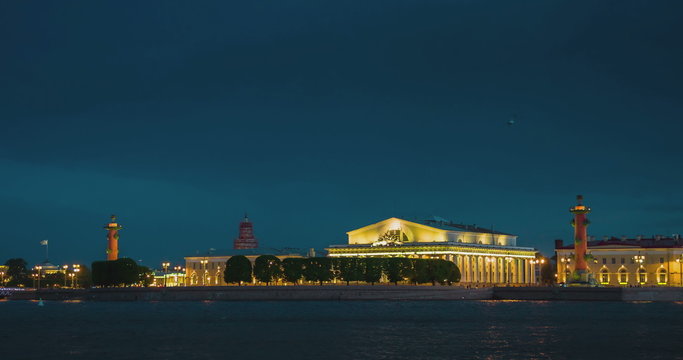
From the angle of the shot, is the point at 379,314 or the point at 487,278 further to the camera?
the point at 487,278

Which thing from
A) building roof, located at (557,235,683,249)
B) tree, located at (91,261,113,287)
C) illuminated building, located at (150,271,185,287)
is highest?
building roof, located at (557,235,683,249)

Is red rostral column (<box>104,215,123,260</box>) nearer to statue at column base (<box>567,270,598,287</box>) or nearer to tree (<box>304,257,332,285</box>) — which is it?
tree (<box>304,257,332,285</box>)

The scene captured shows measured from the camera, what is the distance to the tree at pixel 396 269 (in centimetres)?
12719

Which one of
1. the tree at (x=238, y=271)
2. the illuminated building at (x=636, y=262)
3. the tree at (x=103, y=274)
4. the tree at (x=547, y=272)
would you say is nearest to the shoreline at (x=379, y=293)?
the tree at (x=103, y=274)

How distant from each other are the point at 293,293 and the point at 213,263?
5230cm

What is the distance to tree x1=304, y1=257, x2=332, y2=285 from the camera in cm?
12694

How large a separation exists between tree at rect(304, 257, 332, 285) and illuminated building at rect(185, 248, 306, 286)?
39833mm

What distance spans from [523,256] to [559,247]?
18.8ft

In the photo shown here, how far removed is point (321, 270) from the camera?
127 meters

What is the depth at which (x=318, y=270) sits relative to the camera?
127125 millimetres

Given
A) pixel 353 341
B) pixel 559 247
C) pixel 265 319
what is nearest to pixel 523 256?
pixel 559 247

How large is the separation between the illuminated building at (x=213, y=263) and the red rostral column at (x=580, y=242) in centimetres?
5709

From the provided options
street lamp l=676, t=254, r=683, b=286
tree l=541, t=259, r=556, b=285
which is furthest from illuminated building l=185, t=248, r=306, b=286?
street lamp l=676, t=254, r=683, b=286

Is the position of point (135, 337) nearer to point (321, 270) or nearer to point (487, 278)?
point (321, 270)
